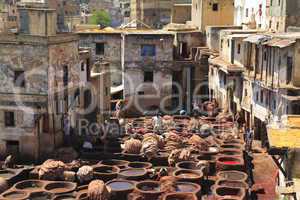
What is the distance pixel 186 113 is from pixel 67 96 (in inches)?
577

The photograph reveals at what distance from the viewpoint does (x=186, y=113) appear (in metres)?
42.8

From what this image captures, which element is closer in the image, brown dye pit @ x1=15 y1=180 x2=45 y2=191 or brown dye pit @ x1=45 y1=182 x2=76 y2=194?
brown dye pit @ x1=45 y1=182 x2=76 y2=194

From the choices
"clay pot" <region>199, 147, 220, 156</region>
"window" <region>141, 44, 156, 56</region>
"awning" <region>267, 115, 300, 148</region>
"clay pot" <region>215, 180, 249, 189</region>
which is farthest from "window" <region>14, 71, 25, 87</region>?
"window" <region>141, 44, 156, 56</region>

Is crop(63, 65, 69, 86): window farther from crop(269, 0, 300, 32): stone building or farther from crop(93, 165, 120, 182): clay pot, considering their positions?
crop(269, 0, 300, 32): stone building

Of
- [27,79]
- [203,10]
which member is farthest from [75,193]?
[203,10]

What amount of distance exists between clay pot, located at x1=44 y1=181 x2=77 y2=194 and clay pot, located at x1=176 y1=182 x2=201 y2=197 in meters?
5.15

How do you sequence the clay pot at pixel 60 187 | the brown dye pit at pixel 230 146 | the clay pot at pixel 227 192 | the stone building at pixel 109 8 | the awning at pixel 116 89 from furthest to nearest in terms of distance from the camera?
1. the stone building at pixel 109 8
2. the awning at pixel 116 89
3. the brown dye pit at pixel 230 146
4. the clay pot at pixel 60 187
5. the clay pot at pixel 227 192

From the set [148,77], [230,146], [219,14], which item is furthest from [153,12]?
[230,146]

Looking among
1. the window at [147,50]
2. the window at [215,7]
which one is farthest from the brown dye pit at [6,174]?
the window at [215,7]

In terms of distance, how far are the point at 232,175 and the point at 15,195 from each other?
1089 centimetres

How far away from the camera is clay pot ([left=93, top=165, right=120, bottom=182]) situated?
2556cm

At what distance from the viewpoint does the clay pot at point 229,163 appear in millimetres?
26453

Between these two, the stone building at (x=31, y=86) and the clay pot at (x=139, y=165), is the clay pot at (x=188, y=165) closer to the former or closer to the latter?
the clay pot at (x=139, y=165)

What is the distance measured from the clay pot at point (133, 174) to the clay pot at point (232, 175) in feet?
12.9
